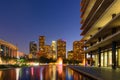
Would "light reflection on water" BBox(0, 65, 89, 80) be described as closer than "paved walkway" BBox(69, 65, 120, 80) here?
No

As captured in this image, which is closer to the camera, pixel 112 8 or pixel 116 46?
pixel 112 8

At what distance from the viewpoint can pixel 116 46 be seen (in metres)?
48.5

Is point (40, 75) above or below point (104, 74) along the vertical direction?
below

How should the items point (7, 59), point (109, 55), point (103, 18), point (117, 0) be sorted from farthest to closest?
point (7, 59) < point (109, 55) < point (103, 18) < point (117, 0)

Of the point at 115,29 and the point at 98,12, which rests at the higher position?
the point at 98,12

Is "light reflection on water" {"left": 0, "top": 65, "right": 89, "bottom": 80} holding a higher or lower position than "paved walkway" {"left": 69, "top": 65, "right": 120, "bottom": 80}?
lower

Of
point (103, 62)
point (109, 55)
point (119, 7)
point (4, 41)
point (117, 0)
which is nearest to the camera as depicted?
point (117, 0)

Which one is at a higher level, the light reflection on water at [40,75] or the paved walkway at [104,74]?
the paved walkway at [104,74]

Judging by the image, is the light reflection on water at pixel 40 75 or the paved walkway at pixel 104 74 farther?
the light reflection on water at pixel 40 75

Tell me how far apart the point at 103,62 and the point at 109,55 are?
683 cm

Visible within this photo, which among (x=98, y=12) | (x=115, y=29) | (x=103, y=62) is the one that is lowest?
(x=103, y=62)

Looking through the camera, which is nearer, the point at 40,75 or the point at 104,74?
the point at 104,74

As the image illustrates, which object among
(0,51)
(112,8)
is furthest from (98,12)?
(0,51)

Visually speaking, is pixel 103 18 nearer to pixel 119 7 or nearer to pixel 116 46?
pixel 116 46
